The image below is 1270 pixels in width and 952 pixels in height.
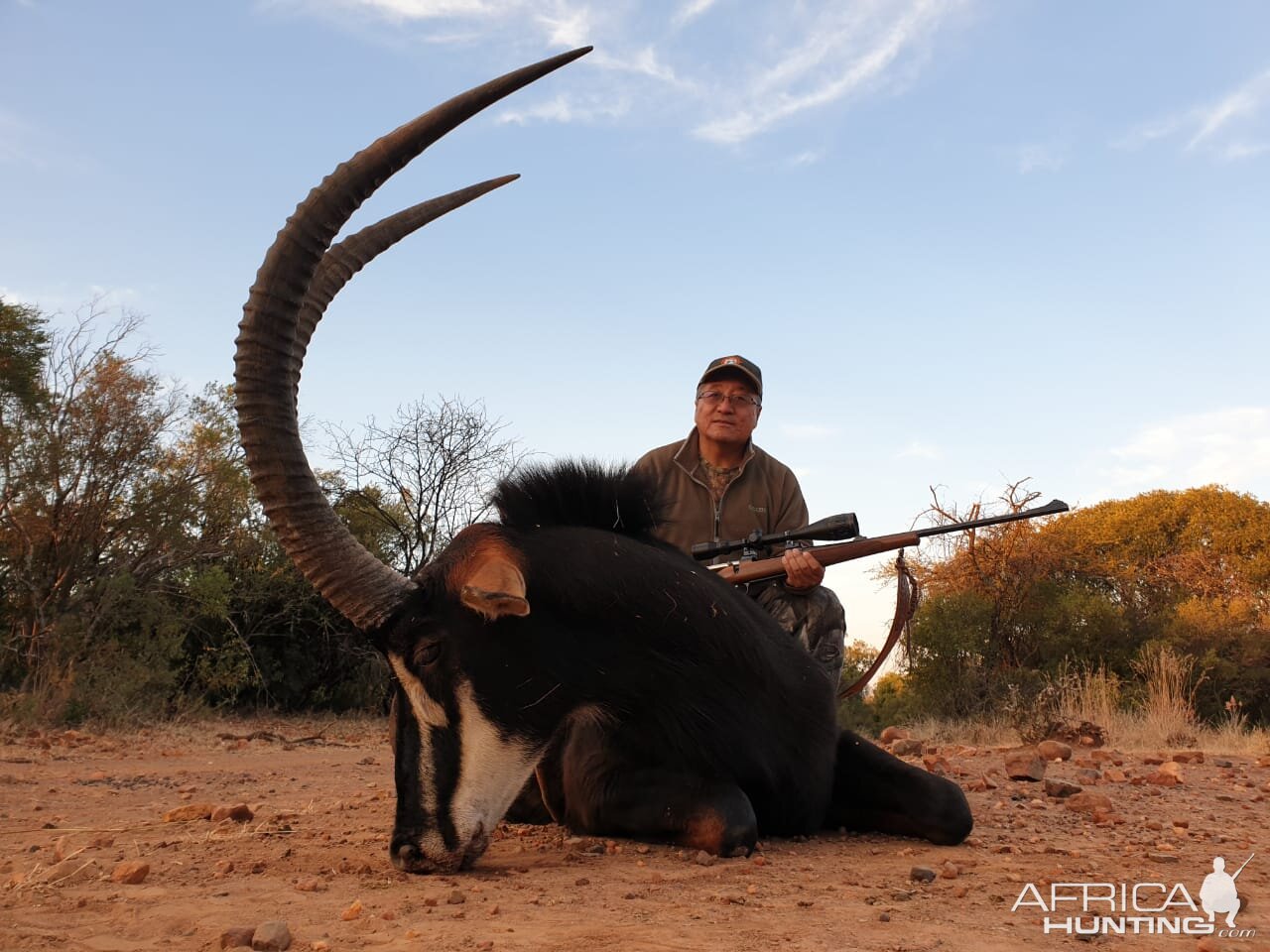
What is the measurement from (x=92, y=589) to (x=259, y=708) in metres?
3.62

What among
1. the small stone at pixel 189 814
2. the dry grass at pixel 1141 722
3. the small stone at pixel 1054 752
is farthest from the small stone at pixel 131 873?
the dry grass at pixel 1141 722

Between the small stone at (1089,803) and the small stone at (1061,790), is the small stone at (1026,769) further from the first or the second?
the small stone at (1089,803)

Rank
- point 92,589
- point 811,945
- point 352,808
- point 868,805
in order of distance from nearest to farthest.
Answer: point 811,945, point 868,805, point 352,808, point 92,589

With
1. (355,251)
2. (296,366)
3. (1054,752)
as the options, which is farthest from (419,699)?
(1054,752)

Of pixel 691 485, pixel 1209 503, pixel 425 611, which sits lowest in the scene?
pixel 425 611

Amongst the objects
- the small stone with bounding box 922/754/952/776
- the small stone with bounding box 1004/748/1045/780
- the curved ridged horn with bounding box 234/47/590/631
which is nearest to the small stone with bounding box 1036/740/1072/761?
the small stone with bounding box 922/754/952/776

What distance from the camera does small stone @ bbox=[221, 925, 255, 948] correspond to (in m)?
2.60

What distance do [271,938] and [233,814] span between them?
2573mm

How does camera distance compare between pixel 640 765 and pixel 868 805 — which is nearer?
pixel 640 765

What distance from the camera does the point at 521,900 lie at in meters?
3.12

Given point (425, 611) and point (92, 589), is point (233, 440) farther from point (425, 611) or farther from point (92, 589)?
point (425, 611)

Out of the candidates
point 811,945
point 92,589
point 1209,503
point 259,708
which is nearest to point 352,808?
point 811,945

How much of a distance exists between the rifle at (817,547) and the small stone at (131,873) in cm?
303

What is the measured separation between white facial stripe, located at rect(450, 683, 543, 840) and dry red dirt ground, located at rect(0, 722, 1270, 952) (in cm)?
18
